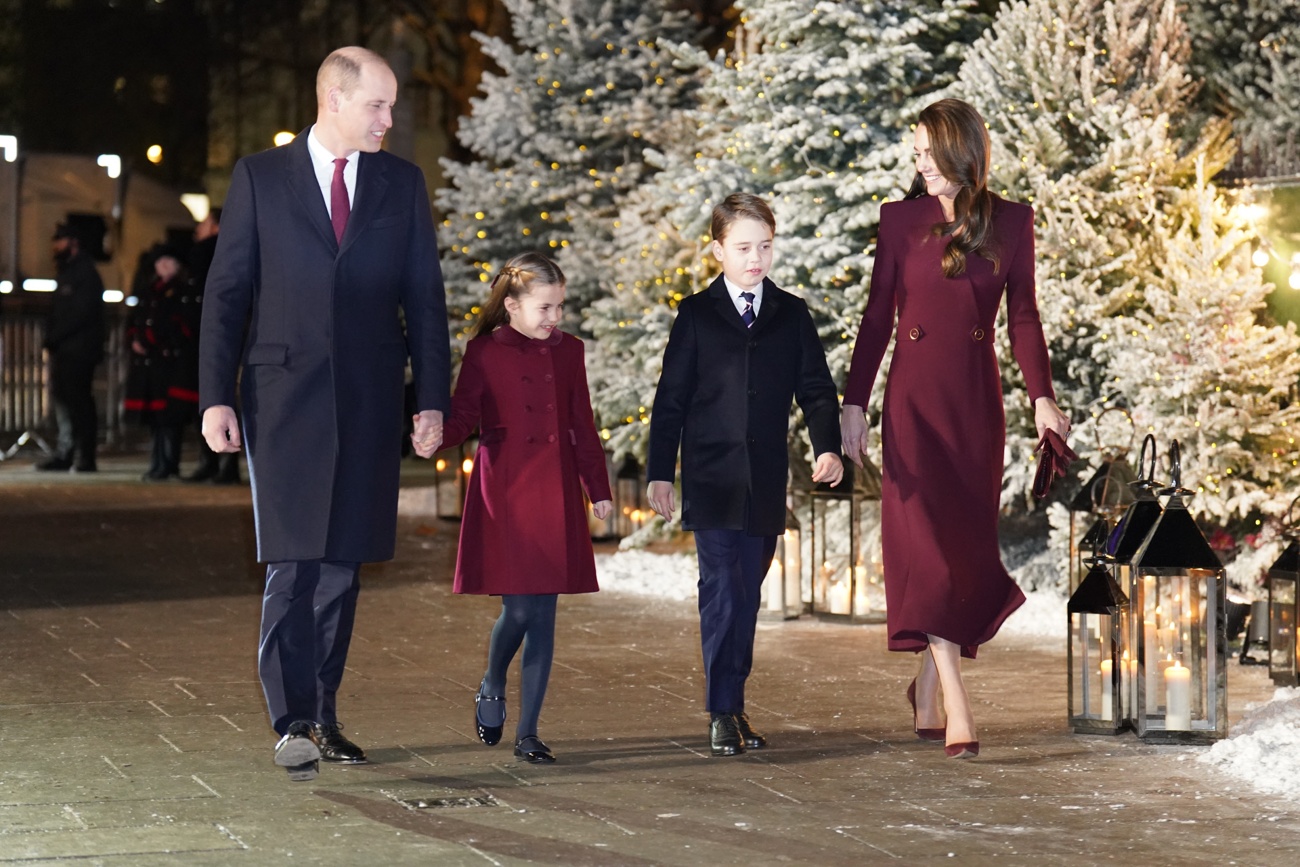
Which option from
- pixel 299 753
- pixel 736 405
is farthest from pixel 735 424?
pixel 299 753

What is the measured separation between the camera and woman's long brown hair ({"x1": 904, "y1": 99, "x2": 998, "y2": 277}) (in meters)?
6.58

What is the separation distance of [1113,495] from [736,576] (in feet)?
7.88

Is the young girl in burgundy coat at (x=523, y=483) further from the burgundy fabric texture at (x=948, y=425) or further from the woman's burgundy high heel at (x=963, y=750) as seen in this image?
the woman's burgundy high heel at (x=963, y=750)

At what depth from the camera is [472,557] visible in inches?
Answer: 259

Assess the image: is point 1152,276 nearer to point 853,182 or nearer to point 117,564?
point 853,182

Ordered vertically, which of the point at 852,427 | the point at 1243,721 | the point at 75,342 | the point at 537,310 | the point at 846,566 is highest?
the point at 75,342

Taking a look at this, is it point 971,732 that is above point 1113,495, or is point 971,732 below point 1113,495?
below

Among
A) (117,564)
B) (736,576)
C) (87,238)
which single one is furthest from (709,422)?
(87,238)

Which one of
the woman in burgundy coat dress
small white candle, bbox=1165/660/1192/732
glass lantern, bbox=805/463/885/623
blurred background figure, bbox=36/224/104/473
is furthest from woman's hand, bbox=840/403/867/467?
blurred background figure, bbox=36/224/104/473

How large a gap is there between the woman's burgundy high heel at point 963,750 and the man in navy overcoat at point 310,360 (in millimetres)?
1855

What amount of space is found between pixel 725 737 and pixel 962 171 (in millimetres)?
1933

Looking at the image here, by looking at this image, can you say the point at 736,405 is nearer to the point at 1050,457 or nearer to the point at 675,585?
the point at 1050,457

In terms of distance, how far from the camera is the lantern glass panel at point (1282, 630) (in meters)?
8.00

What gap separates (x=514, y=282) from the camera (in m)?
6.64
